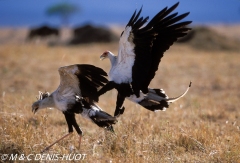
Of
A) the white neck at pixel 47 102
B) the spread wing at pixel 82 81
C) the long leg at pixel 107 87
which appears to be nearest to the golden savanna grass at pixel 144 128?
the white neck at pixel 47 102

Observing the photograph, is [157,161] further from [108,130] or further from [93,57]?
[93,57]

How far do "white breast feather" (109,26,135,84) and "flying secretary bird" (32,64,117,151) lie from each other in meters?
0.34

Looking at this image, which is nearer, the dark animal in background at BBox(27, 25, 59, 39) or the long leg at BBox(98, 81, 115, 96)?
the long leg at BBox(98, 81, 115, 96)

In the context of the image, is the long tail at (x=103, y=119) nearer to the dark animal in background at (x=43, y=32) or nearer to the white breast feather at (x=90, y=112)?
the white breast feather at (x=90, y=112)

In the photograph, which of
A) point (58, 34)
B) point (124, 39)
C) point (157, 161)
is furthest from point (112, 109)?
point (58, 34)

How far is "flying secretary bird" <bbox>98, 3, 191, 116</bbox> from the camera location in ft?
18.0

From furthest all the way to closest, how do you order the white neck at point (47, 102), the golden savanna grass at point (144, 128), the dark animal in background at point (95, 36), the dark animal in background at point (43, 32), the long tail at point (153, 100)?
the dark animal in background at point (43, 32), the dark animal in background at point (95, 36), the long tail at point (153, 100), the white neck at point (47, 102), the golden savanna grass at point (144, 128)

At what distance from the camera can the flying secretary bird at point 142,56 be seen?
18.0ft

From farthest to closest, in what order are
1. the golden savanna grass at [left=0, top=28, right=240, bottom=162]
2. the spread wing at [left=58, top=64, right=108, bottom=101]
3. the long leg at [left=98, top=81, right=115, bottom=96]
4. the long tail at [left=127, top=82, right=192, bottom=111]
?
1. the long tail at [left=127, top=82, right=192, bottom=111]
2. the long leg at [left=98, top=81, right=115, bottom=96]
3. the spread wing at [left=58, top=64, right=108, bottom=101]
4. the golden savanna grass at [left=0, top=28, right=240, bottom=162]

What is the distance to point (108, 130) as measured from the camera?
5609mm

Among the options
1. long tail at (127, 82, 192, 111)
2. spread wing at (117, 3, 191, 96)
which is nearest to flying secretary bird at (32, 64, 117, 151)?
spread wing at (117, 3, 191, 96)

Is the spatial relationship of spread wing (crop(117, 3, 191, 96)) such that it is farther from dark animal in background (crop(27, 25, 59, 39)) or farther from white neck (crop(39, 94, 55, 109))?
dark animal in background (crop(27, 25, 59, 39))

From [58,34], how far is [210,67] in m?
17.6

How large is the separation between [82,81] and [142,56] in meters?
0.88
